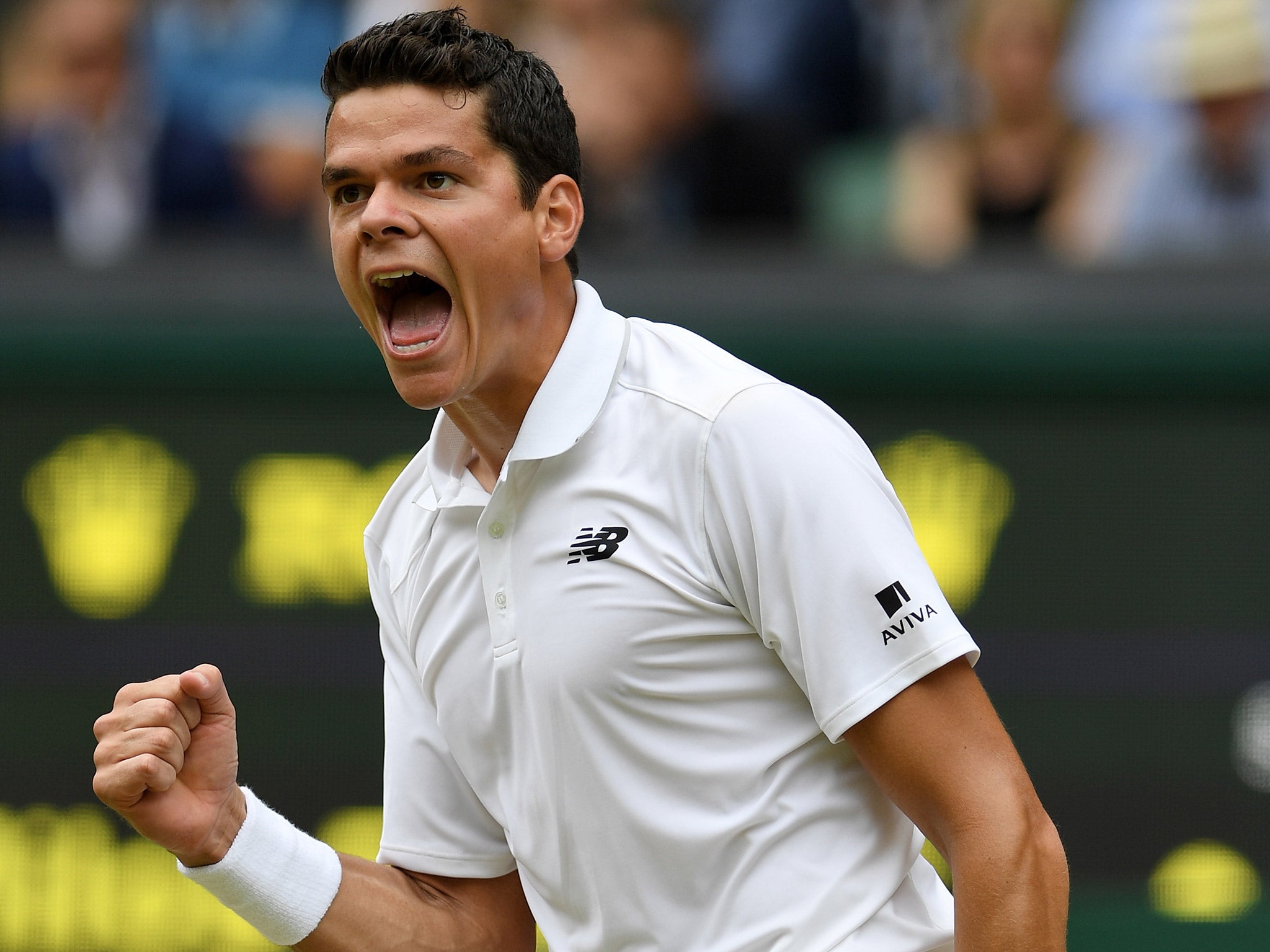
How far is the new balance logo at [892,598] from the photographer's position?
2.02m

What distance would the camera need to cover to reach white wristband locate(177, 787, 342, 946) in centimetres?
233

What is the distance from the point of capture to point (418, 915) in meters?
2.44

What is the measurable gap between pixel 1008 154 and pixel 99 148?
7.22ft

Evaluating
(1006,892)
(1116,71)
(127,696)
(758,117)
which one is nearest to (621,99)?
(758,117)

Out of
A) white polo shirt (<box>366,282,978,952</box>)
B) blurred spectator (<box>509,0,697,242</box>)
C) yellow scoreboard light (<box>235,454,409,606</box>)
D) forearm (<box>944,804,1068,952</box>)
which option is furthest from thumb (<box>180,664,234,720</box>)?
blurred spectator (<box>509,0,697,242</box>)

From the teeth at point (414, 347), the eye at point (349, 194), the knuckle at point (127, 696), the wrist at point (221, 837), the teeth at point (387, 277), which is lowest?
the wrist at point (221, 837)

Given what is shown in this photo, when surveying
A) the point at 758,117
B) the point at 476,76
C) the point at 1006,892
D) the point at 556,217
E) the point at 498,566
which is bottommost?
the point at 1006,892

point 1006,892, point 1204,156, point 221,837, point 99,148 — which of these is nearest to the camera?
point 1006,892

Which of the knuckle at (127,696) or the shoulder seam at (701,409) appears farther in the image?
the knuckle at (127,696)

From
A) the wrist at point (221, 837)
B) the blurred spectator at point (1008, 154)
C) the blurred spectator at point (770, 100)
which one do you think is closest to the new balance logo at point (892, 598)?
the wrist at point (221, 837)

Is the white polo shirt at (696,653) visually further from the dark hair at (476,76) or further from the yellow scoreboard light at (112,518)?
the yellow scoreboard light at (112,518)

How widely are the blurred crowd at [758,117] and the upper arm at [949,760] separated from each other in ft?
7.95

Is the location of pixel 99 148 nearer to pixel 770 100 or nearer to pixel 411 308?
pixel 770 100

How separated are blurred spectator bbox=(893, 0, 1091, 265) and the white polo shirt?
248 cm
